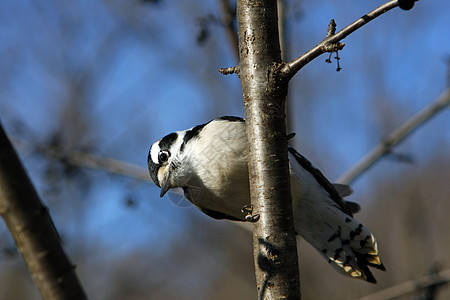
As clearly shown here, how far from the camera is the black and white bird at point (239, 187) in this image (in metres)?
3.20

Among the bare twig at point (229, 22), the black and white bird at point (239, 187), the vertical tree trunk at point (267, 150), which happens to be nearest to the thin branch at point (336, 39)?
the vertical tree trunk at point (267, 150)

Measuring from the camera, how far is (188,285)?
33.0 feet

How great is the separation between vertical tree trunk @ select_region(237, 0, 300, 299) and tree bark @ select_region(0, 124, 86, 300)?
0.83 metres

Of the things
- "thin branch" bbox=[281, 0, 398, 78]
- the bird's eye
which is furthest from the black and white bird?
"thin branch" bbox=[281, 0, 398, 78]

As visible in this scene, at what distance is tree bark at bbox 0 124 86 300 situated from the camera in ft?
6.74

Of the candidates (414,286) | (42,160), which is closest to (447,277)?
(414,286)

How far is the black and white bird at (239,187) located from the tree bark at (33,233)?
4.32 feet

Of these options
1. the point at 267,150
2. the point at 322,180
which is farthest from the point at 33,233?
the point at 322,180

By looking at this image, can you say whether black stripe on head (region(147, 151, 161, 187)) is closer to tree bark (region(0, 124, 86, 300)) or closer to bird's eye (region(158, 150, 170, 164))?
bird's eye (region(158, 150, 170, 164))

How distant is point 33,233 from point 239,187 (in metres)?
1.45

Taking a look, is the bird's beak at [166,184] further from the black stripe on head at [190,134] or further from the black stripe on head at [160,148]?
the black stripe on head at [190,134]

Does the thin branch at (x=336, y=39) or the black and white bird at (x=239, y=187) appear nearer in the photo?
the thin branch at (x=336, y=39)

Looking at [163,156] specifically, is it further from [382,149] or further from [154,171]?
[382,149]

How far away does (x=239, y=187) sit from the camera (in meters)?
3.20
